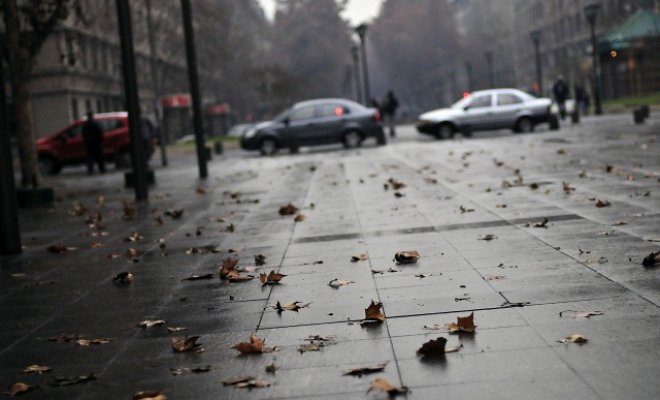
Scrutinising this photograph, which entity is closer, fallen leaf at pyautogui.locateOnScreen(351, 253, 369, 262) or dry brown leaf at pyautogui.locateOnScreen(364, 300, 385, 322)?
dry brown leaf at pyautogui.locateOnScreen(364, 300, 385, 322)

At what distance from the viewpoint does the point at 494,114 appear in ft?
114

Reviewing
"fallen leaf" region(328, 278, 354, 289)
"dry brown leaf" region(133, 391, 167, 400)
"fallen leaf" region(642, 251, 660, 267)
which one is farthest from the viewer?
"fallen leaf" region(328, 278, 354, 289)

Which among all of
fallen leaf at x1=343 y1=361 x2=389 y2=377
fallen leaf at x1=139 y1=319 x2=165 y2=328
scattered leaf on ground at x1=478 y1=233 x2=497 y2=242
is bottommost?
fallen leaf at x1=343 y1=361 x2=389 y2=377

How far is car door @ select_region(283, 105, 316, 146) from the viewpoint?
33562 millimetres

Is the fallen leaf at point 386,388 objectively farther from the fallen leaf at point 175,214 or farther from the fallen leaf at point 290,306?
the fallen leaf at point 175,214

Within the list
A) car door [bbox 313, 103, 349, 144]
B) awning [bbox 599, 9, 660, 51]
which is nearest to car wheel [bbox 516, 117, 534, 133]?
car door [bbox 313, 103, 349, 144]

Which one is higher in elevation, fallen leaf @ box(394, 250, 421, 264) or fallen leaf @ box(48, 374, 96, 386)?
fallen leaf @ box(394, 250, 421, 264)

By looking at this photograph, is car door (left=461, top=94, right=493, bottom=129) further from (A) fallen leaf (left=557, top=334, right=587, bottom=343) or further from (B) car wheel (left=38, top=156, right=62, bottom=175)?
(A) fallen leaf (left=557, top=334, right=587, bottom=343)

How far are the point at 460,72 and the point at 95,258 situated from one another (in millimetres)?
130415

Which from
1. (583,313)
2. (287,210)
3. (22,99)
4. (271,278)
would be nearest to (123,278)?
(271,278)

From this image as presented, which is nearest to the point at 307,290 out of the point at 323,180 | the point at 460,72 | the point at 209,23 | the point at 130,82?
the point at 130,82

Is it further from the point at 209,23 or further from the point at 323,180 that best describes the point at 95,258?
the point at 209,23

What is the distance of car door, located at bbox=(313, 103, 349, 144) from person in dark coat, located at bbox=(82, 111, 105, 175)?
718cm

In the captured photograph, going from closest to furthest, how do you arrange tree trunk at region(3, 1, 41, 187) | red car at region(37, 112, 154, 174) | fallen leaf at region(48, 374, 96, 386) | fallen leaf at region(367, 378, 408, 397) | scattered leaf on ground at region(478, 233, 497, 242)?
fallen leaf at region(367, 378, 408, 397) < fallen leaf at region(48, 374, 96, 386) < scattered leaf on ground at region(478, 233, 497, 242) < tree trunk at region(3, 1, 41, 187) < red car at region(37, 112, 154, 174)
